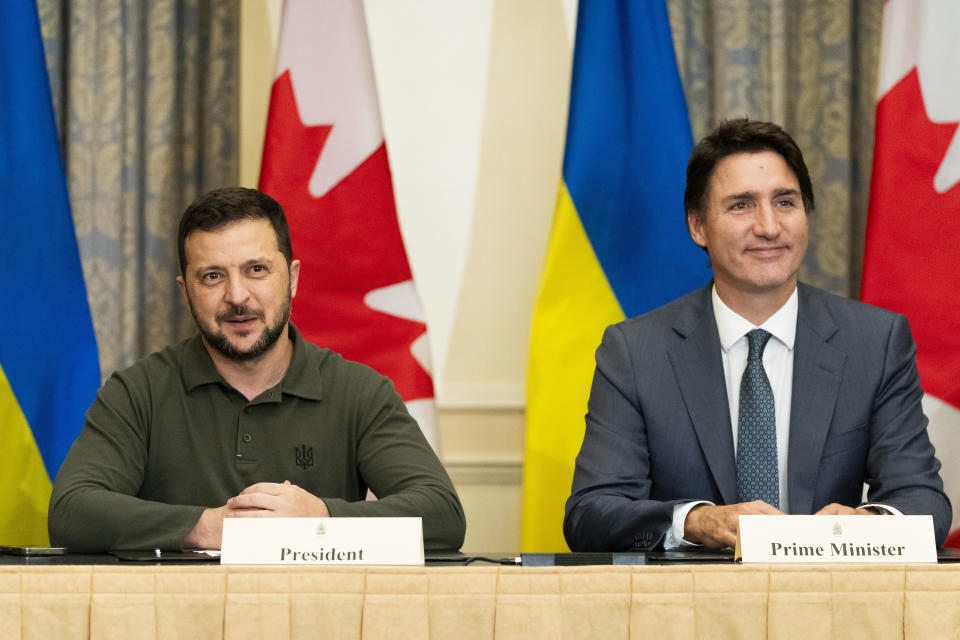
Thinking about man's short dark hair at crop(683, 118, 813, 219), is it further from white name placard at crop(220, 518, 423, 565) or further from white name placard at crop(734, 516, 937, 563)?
white name placard at crop(220, 518, 423, 565)

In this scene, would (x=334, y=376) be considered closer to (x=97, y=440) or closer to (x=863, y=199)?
(x=97, y=440)

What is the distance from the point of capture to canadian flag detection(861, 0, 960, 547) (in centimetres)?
229

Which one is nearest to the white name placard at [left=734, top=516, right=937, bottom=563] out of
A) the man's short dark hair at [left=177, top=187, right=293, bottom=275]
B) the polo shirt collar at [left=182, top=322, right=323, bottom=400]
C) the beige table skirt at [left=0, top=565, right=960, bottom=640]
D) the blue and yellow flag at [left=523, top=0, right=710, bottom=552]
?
the beige table skirt at [left=0, top=565, right=960, bottom=640]

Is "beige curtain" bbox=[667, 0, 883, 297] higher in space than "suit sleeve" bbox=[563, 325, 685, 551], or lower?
higher

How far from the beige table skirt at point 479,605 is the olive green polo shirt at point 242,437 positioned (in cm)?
65

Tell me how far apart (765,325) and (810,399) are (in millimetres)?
173

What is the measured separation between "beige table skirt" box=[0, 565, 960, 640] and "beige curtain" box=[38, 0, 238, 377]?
2108 mm

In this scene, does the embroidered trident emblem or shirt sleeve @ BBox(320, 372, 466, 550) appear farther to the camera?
the embroidered trident emblem

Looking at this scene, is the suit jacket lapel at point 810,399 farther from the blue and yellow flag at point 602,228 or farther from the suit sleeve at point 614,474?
the blue and yellow flag at point 602,228

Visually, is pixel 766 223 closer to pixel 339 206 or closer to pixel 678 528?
pixel 678 528

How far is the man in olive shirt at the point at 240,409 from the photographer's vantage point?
181cm

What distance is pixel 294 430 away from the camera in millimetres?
1861

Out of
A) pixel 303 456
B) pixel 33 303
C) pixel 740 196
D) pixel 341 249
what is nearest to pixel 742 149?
pixel 740 196

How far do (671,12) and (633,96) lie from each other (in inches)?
21.2
